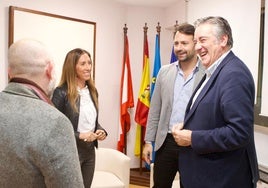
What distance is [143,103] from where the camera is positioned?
3.73m

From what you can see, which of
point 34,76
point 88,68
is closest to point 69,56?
point 88,68

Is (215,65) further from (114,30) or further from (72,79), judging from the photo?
(114,30)

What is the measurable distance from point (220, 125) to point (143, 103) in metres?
2.42

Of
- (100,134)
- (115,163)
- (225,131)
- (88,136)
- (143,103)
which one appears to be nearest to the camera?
(225,131)

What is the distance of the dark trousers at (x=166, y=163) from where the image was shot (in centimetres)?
197

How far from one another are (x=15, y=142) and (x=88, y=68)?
142 cm

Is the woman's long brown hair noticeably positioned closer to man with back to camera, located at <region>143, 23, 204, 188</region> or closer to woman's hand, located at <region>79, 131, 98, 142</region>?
woman's hand, located at <region>79, 131, 98, 142</region>

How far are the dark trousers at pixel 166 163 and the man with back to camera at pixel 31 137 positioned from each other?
3.52 feet

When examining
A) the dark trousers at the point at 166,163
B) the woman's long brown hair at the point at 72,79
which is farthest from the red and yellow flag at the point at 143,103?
the dark trousers at the point at 166,163

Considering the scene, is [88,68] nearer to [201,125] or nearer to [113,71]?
[201,125]

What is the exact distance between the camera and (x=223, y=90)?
4.23ft

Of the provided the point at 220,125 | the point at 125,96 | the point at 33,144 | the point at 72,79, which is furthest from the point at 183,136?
the point at 125,96

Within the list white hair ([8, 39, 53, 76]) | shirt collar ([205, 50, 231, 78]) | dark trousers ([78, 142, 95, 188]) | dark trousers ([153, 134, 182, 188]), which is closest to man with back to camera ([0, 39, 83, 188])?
white hair ([8, 39, 53, 76])

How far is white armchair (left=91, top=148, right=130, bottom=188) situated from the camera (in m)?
2.67
